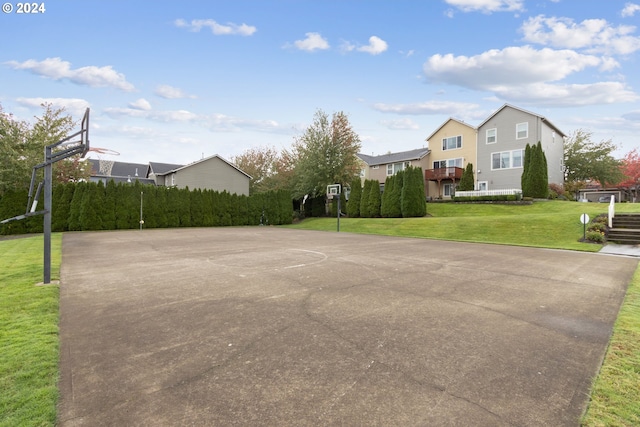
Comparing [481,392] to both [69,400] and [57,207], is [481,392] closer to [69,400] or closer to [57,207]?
[69,400]

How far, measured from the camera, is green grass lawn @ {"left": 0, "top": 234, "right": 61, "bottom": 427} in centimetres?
207

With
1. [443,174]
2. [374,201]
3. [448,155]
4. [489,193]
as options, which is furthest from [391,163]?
[489,193]

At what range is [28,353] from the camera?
2918 millimetres

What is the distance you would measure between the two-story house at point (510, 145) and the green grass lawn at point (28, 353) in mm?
32989

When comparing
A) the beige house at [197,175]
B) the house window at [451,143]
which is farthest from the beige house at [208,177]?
the house window at [451,143]

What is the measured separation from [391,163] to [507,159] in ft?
41.6

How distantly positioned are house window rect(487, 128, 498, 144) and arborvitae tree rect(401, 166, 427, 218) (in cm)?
1086

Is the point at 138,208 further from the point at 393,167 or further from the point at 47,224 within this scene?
the point at 393,167

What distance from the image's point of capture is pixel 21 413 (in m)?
2.04

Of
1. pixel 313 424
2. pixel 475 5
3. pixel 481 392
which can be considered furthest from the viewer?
pixel 475 5

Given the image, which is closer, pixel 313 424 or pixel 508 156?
pixel 313 424

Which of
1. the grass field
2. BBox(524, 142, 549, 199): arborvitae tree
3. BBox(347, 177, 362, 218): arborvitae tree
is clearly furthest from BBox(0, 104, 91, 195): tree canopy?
BBox(524, 142, 549, 199): arborvitae tree

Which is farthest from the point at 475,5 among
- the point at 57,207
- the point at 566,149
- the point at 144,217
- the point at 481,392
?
the point at 566,149

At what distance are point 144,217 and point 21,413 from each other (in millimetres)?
24178
